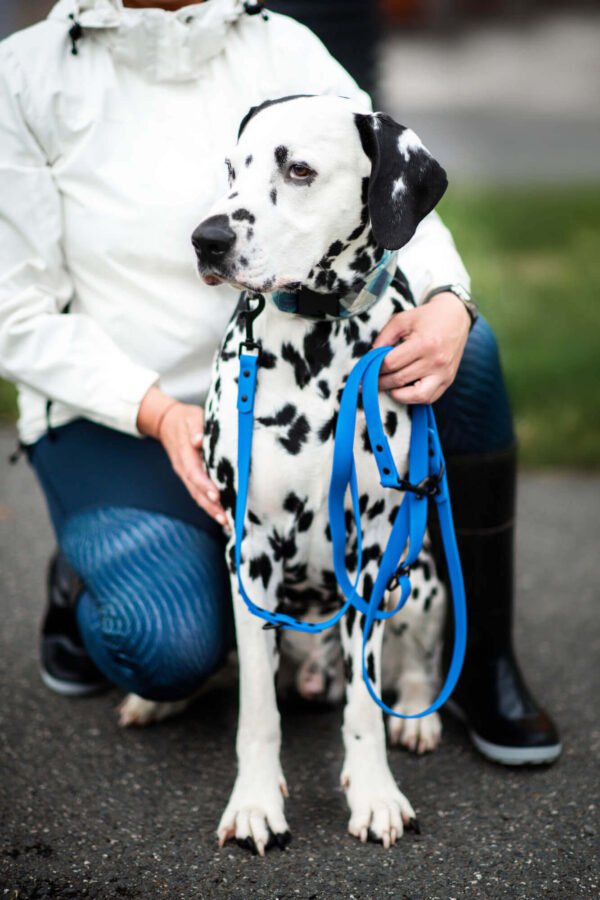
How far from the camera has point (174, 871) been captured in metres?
2.27

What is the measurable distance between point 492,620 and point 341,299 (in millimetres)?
1034

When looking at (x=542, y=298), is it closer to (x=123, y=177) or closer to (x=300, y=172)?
(x=123, y=177)

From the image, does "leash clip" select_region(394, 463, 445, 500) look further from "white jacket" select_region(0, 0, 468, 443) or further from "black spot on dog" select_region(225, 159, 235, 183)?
"black spot on dog" select_region(225, 159, 235, 183)

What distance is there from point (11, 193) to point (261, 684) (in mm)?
1308

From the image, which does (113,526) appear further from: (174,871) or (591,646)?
(591,646)

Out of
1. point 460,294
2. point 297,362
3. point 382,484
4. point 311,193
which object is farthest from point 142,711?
point 311,193

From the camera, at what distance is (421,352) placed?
2.28m

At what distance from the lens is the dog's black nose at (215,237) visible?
1.99 meters

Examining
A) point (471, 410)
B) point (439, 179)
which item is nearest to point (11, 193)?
point (439, 179)

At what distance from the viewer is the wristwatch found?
2.46m

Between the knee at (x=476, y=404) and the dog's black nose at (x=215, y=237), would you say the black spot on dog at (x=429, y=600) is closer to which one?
the knee at (x=476, y=404)

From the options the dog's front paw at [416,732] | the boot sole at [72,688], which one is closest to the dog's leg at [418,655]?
the dog's front paw at [416,732]

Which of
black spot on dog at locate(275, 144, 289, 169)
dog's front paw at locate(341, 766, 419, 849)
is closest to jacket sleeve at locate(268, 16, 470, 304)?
black spot on dog at locate(275, 144, 289, 169)

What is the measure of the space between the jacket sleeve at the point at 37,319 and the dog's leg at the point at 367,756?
0.77 m
